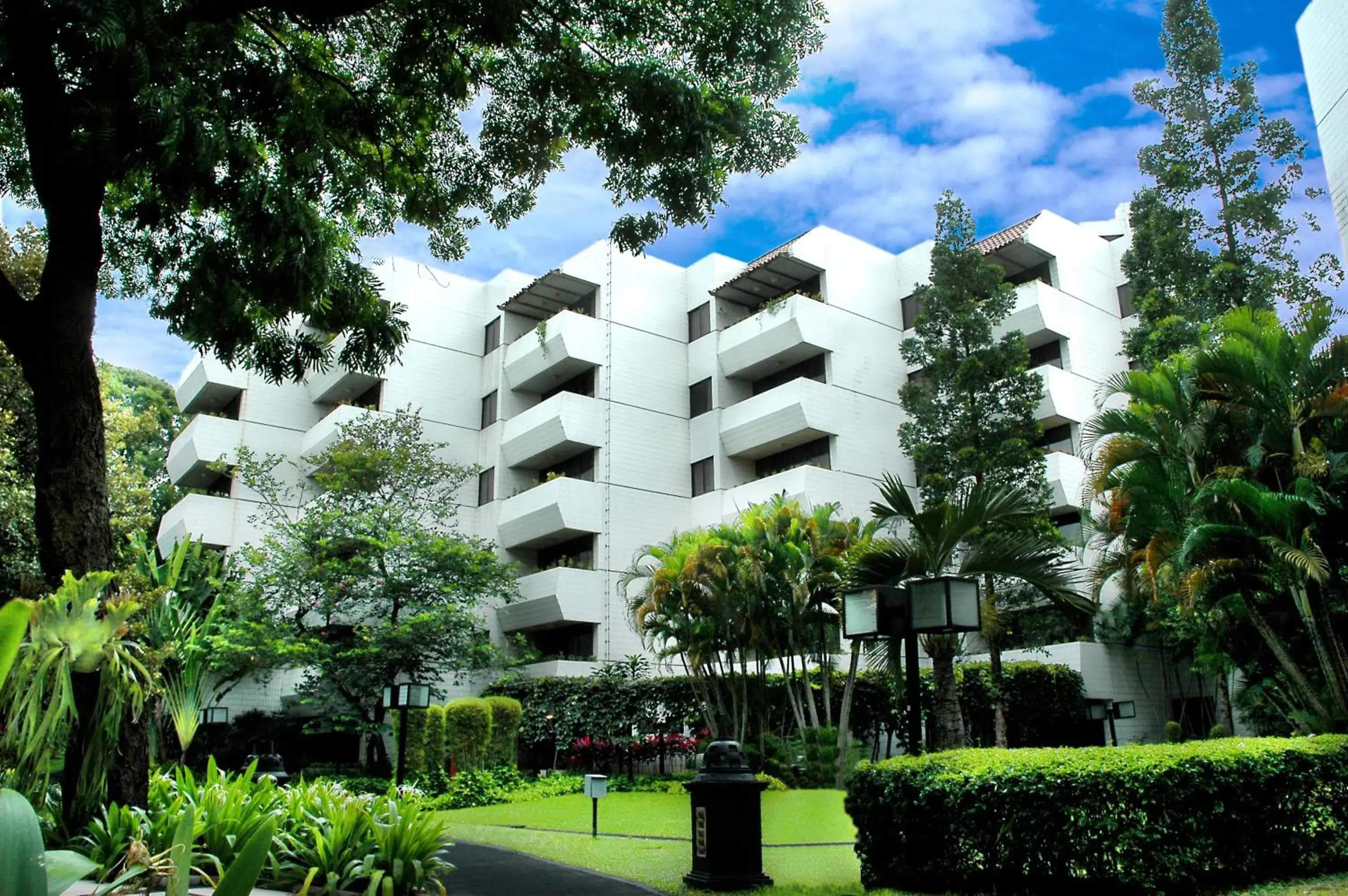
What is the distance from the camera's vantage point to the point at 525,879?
9469mm

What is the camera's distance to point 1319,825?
339 inches

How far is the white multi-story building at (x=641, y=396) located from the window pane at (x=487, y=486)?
100 mm

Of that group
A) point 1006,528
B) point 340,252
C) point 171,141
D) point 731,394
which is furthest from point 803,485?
point 171,141

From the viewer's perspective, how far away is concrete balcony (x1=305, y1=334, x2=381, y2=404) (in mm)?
32125

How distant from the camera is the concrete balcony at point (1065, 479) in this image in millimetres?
27375

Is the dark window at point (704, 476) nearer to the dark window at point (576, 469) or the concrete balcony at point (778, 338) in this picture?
the concrete balcony at point (778, 338)

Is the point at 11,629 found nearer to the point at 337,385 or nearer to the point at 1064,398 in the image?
the point at 1064,398

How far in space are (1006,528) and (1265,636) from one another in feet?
15.7

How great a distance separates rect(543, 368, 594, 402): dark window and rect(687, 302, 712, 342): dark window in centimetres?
368

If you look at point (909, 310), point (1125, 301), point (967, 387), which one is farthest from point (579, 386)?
point (1125, 301)

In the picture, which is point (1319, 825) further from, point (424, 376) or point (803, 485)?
point (424, 376)

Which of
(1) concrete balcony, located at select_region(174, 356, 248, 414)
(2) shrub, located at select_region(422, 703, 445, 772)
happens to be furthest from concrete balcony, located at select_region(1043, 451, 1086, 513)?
(1) concrete balcony, located at select_region(174, 356, 248, 414)

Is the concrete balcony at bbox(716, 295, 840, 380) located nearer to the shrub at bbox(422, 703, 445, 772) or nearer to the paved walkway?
the shrub at bbox(422, 703, 445, 772)

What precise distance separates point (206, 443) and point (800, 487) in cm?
1732
